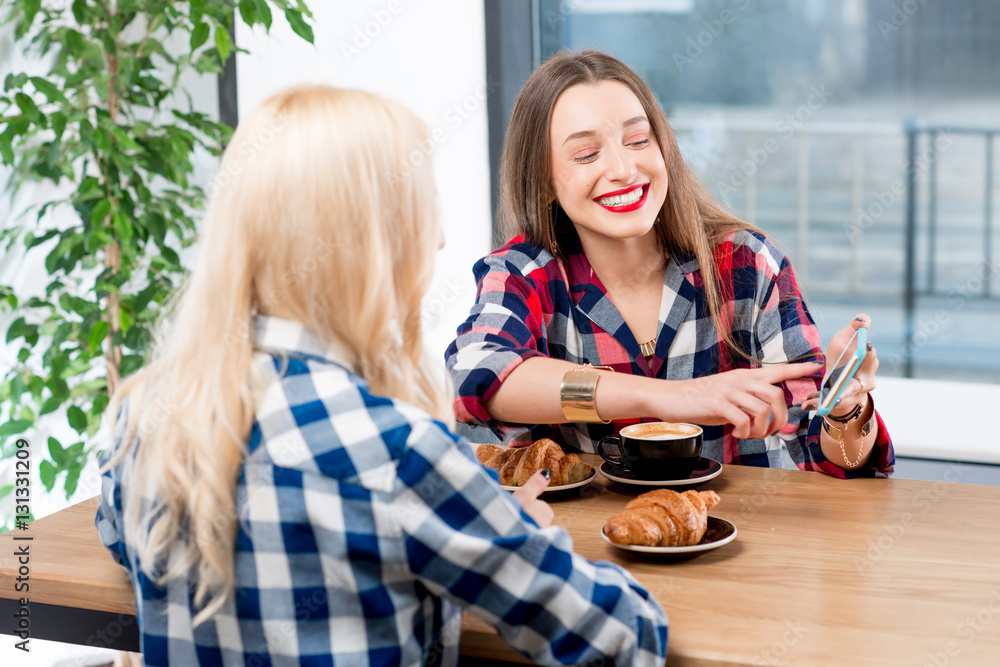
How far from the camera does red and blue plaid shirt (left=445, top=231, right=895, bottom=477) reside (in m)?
1.64

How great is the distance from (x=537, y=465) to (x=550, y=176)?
0.64 m

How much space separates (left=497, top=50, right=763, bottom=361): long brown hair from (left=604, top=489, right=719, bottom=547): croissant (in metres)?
0.61

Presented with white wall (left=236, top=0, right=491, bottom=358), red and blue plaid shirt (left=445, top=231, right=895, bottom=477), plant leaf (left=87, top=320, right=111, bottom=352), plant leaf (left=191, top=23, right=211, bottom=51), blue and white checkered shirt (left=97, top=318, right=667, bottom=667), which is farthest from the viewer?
white wall (left=236, top=0, right=491, bottom=358)

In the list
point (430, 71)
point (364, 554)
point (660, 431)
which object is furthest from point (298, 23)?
point (364, 554)

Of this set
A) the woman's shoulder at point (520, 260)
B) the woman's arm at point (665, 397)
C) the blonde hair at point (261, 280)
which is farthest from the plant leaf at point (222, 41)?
the blonde hair at point (261, 280)

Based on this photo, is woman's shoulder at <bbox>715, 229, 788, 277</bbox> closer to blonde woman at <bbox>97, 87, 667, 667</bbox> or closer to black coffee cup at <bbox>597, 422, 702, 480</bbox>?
black coffee cup at <bbox>597, 422, 702, 480</bbox>

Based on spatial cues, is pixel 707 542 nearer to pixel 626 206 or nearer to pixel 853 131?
pixel 626 206

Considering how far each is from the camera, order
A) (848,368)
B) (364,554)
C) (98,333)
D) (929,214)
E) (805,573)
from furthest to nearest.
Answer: (929,214) < (98,333) < (848,368) < (805,573) < (364,554)

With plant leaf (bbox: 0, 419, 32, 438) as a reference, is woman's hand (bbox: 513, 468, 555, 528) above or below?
above

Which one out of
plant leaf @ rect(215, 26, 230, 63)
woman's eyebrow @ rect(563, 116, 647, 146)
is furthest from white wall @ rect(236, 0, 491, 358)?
woman's eyebrow @ rect(563, 116, 647, 146)

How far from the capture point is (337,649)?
2.72ft

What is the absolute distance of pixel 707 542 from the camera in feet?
3.59

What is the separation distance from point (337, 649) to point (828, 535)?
642mm

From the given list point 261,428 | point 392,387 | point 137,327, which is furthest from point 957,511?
point 137,327
